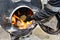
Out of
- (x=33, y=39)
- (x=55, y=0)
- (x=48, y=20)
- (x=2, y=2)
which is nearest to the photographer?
(x=55, y=0)

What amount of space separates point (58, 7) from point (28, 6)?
1.92ft

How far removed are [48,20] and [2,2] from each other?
2.14 ft

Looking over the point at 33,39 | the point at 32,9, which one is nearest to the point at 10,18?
the point at 32,9

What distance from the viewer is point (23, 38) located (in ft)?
8.75

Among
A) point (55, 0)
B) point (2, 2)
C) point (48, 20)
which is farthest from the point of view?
point (2, 2)

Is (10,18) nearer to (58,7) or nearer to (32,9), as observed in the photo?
(32,9)

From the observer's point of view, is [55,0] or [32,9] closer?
[55,0]

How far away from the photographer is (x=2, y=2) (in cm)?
257

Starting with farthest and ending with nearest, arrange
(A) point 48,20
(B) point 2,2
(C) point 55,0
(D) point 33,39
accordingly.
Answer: (D) point 33,39
(B) point 2,2
(A) point 48,20
(C) point 55,0

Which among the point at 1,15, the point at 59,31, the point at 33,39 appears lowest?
the point at 33,39

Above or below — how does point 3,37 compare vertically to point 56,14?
below

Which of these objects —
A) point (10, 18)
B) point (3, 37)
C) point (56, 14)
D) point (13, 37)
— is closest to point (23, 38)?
point (13, 37)

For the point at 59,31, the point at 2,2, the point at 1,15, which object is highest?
the point at 2,2

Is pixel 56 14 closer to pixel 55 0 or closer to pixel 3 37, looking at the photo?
pixel 55 0
